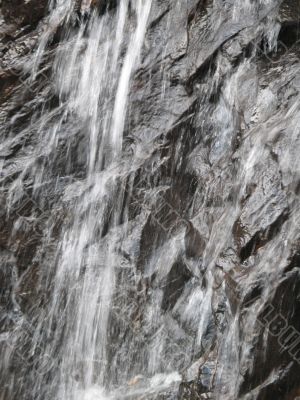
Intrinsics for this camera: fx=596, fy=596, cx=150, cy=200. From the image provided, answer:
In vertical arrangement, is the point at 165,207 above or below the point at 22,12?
below

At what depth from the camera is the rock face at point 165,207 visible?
4.62m

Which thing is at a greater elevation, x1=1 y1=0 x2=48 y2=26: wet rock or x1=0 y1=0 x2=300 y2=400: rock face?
x1=1 y1=0 x2=48 y2=26: wet rock

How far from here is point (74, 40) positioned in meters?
6.34

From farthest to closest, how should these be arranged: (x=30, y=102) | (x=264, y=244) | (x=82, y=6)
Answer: (x=82, y=6) → (x=30, y=102) → (x=264, y=244)

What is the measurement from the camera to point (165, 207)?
5379mm

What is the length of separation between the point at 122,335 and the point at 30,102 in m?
2.55

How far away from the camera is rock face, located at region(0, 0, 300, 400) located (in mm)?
4621

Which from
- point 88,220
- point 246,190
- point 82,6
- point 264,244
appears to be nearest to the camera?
point 264,244

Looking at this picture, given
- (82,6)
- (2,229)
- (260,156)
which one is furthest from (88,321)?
(82,6)

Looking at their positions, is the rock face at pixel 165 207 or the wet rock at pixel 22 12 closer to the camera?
the rock face at pixel 165 207

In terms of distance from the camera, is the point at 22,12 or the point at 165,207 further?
the point at 22,12

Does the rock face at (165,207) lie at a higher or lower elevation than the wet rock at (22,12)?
lower

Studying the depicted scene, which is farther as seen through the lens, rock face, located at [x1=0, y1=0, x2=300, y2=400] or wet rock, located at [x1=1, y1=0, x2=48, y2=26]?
wet rock, located at [x1=1, y1=0, x2=48, y2=26]

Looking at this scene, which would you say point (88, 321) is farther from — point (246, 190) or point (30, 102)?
point (30, 102)
